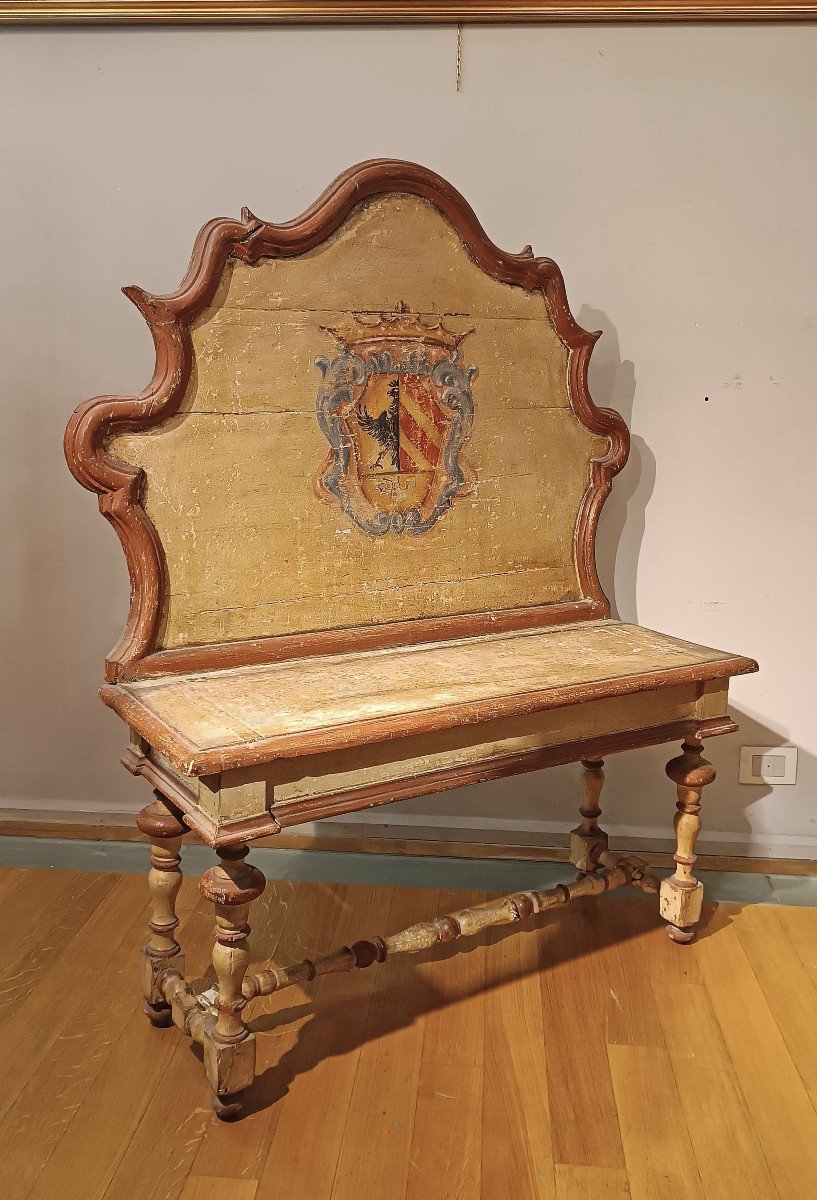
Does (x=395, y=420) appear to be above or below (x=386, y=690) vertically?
above

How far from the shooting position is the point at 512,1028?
2.39m

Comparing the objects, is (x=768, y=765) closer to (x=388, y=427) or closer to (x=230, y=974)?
(x=388, y=427)

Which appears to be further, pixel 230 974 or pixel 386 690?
pixel 386 690

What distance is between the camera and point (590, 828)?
2922 millimetres

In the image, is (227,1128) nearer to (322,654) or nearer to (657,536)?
(322,654)

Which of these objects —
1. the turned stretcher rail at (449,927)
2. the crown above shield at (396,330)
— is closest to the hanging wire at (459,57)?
the crown above shield at (396,330)

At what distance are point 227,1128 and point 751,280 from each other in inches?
99.3

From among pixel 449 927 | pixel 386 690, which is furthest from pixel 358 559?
pixel 449 927

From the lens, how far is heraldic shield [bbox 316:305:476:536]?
8.03 ft

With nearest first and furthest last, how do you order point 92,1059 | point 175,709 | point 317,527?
1. point 175,709
2. point 92,1059
3. point 317,527

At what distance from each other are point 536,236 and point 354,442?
0.93 m

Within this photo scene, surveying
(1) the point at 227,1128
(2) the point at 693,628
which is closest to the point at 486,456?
(2) the point at 693,628

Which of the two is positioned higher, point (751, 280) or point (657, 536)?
point (751, 280)

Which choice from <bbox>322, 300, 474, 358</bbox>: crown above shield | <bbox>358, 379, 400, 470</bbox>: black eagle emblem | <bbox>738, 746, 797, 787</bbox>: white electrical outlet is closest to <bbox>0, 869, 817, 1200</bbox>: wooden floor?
<bbox>738, 746, 797, 787</bbox>: white electrical outlet
